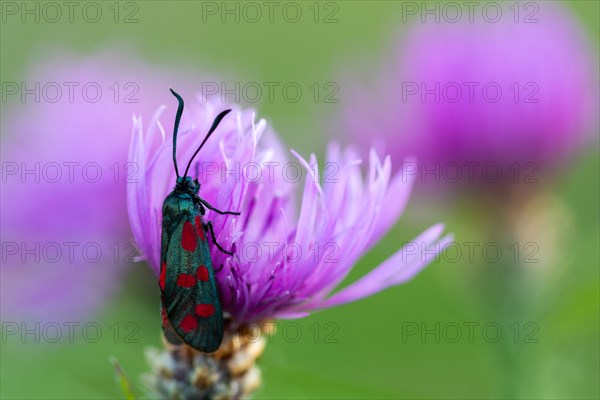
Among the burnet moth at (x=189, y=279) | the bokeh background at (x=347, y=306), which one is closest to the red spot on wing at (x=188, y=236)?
the burnet moth at (x=189, y=279)

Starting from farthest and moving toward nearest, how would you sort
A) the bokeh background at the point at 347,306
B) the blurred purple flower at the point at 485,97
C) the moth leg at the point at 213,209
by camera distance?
the blurred purple flower at the point at 485,97 → the bokeh background at the point at 347,306 → the moth leg at the point at 213,209

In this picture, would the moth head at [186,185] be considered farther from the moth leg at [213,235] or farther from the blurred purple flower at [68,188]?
the blurred purple flower at [68,188]

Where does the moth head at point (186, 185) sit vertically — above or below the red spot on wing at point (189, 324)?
above

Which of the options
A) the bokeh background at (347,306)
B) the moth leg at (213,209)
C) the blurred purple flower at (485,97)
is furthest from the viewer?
the blurred purple flower at (485,97)

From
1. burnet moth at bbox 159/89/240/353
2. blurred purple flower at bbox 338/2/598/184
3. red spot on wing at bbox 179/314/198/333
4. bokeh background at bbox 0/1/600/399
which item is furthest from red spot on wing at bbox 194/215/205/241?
blurred purple flower at bbox 338/2/598/184

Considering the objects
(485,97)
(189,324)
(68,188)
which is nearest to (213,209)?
(189,324)

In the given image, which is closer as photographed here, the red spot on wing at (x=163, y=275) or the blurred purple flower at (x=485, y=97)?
the red spot on wing at (x=163, y=275)
